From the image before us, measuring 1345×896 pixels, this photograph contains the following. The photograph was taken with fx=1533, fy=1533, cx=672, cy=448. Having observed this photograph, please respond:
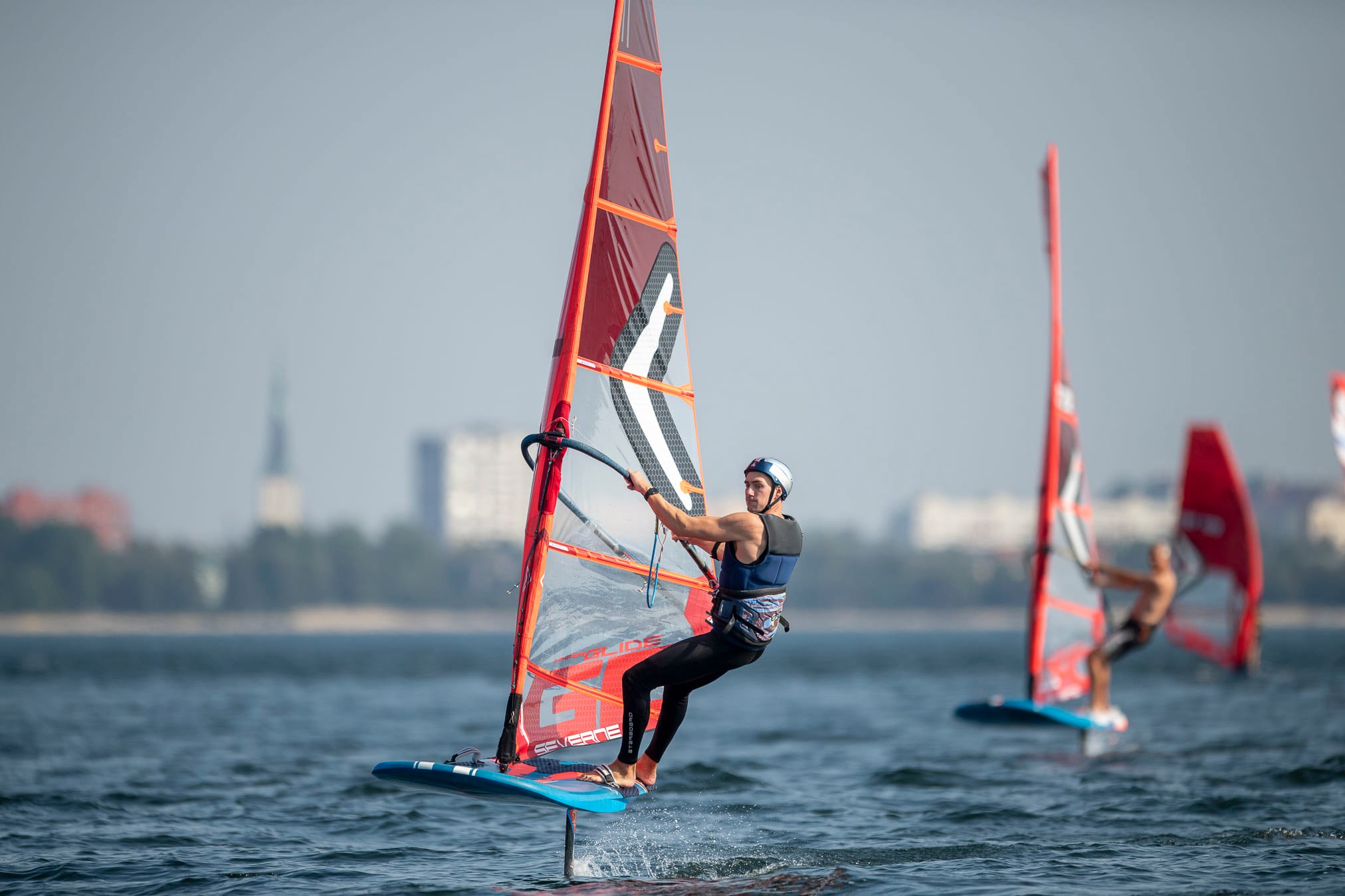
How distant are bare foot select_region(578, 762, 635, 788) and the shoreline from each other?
152 meters

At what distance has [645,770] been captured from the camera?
32.1 ft

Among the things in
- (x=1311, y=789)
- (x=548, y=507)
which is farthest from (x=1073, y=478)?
(x=548, y=507)

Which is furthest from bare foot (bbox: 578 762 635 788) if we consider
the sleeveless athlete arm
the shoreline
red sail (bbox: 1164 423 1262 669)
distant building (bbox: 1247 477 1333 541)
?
distant building (bbox: 1247 477 1333 541)

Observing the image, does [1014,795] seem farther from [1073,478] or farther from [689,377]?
[689,377]

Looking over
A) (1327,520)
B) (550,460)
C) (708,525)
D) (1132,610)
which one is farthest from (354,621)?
(708,525)

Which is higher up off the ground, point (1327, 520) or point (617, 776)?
point (1327, 520)

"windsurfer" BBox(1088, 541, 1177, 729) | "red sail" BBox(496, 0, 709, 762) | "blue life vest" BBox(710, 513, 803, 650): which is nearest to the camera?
"blue life vest" BBox(710, 513, 803, 650)

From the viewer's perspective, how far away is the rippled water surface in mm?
10492

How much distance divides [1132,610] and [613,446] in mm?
10396

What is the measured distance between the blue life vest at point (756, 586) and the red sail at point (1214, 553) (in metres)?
23.4

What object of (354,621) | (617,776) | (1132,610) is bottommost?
(354,621)

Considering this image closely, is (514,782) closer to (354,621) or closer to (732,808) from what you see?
(732,808)

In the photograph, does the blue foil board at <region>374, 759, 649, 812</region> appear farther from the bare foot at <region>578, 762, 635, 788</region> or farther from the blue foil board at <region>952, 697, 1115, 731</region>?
the blue foil board at <region>952, 697, 1115, 731</region>

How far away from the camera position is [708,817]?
44.4 ft
